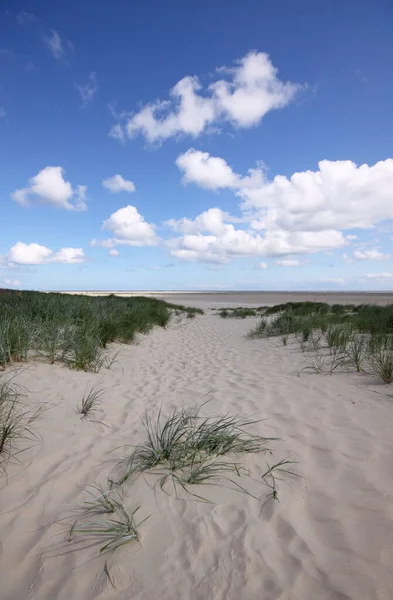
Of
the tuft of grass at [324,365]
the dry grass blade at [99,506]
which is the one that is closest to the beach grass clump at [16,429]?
the dry grass blade at [99,506]

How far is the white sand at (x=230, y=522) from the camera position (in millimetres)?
1567

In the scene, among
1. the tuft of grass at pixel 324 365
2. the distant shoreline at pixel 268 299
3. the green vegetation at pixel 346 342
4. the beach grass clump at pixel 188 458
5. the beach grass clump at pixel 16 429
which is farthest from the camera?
the distant shoreline at pixel 268 299

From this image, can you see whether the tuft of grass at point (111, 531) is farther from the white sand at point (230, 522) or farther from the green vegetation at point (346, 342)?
the green vegetation at point (346, 342)

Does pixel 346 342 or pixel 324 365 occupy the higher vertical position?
pixel 346 342

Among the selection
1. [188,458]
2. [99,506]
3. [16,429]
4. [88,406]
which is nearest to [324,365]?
[188,458]

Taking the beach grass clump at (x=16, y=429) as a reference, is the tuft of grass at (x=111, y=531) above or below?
below

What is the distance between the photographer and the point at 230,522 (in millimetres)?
1942

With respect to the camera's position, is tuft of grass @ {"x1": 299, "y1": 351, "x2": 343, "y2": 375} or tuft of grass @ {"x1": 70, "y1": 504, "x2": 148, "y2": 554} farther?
tuft of grass @ {"x1": 299, "y1": 351, "x2": 343, "y2": 375}

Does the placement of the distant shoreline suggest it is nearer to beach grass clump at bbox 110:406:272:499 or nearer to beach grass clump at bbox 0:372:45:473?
beach grass clump at bbox 0:372:45:473

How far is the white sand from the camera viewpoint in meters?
1.57

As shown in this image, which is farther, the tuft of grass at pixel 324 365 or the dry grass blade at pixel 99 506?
the tuft of grass at pixel 324 365

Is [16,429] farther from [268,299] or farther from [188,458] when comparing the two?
[268,299]

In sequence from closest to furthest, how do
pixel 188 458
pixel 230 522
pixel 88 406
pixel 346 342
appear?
pixel 230 522 < pixel 188 458 < pixel 88 406 < pixel 346 342

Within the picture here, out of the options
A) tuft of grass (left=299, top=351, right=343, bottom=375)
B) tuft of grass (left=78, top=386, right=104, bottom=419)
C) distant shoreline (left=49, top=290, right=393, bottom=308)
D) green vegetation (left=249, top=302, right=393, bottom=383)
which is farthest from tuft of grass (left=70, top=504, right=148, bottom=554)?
distant shoreline (left=49, top=290, right=393, bottom=308)
